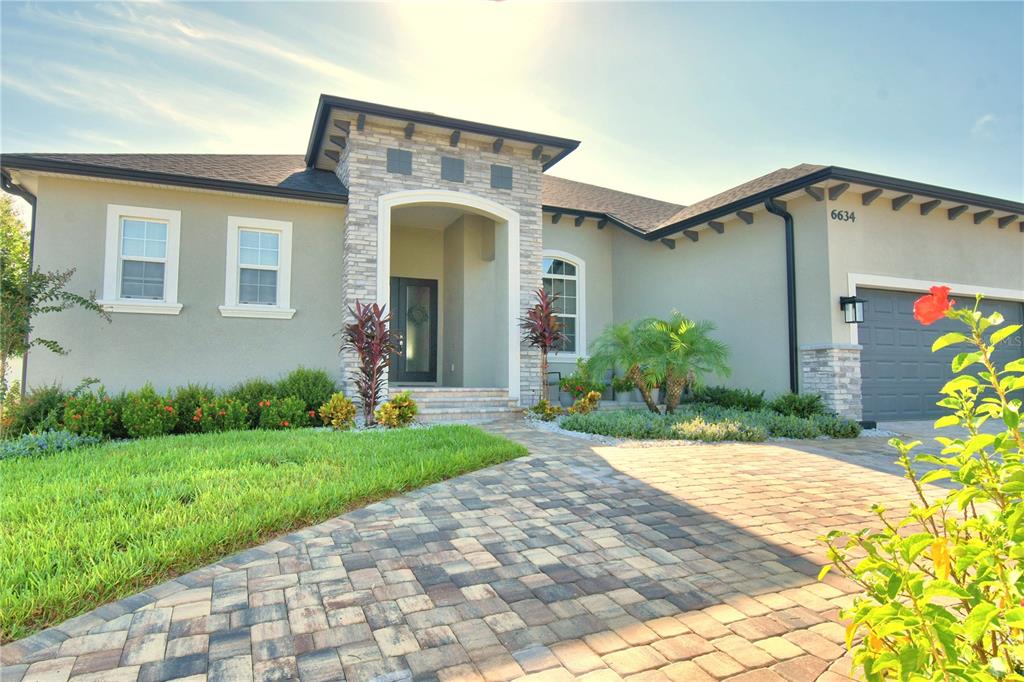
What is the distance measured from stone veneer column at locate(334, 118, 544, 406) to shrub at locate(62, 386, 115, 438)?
3.45 metres

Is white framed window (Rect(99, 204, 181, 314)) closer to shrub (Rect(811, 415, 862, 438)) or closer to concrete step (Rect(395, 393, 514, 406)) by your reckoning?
concrete step (Rect(395, 393, 514, 406))

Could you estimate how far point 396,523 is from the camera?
3.72 meters

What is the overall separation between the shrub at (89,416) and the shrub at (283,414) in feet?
6.11

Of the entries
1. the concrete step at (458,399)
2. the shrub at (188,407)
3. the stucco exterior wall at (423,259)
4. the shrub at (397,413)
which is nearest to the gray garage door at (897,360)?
the concrete step at (458,399)

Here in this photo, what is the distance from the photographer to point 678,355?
362 inches

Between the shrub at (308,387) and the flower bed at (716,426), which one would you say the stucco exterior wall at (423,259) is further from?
the flower bed at (716,426)

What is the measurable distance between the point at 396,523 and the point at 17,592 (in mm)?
1957

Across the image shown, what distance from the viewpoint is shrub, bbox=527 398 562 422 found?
949 cm

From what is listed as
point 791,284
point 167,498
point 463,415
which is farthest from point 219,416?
point 791,284

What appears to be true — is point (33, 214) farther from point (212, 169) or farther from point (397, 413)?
point (397, 413)

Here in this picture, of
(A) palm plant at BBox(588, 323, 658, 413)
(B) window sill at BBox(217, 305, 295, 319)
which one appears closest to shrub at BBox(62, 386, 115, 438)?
(B) window sill at BBox(217, 305, 295, 319)

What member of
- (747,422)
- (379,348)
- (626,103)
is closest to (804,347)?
(747,422)

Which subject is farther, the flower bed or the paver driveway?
the flower bed

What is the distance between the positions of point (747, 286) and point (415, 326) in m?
7.47
